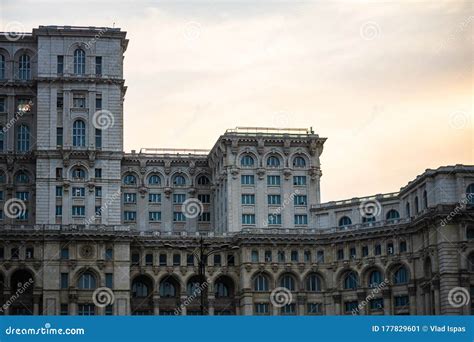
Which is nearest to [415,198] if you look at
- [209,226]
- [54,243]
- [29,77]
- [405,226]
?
[405,226]

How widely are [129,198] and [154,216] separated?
4582 millimetres

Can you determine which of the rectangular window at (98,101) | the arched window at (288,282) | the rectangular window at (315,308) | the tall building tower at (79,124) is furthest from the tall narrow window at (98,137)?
the rectangular window at (315,308)

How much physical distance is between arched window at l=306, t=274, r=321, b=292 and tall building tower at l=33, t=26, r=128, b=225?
27.6 metres

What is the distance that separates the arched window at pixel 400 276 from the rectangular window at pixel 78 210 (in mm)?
42946

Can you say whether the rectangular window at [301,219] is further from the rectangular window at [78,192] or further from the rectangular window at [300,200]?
the rectangular window at [78,192]

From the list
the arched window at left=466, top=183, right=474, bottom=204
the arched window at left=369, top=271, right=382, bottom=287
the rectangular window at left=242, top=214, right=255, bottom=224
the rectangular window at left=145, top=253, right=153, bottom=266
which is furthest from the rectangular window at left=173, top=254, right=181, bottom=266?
the arched window at left=466, top=183, right=474, bottom=204

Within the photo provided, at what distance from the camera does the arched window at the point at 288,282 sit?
128m

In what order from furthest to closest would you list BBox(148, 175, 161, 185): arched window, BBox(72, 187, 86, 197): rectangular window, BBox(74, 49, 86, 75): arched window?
BBox(148, 175, 161, 185): arched window
BBox(74, 49, 86, 75): arched window
BBox(72, 187, 86, 197): rectangular window

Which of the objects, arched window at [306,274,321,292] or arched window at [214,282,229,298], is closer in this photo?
arched window at [306,274,321,292]

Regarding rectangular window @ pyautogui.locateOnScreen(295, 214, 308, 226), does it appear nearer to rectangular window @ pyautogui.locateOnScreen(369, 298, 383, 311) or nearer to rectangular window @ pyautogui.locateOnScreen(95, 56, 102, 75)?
rectangular window @ pyautogui.locateOnScreen(369, 298, 383, 311)

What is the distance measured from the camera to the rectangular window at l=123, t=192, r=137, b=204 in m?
140

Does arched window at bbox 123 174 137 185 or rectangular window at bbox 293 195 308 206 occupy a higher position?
arched window at bbox 123 174 137 185

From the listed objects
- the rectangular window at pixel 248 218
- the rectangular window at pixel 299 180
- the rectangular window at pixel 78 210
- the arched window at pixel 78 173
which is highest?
the arched window at pixel 78 173

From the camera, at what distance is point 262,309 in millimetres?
125625
